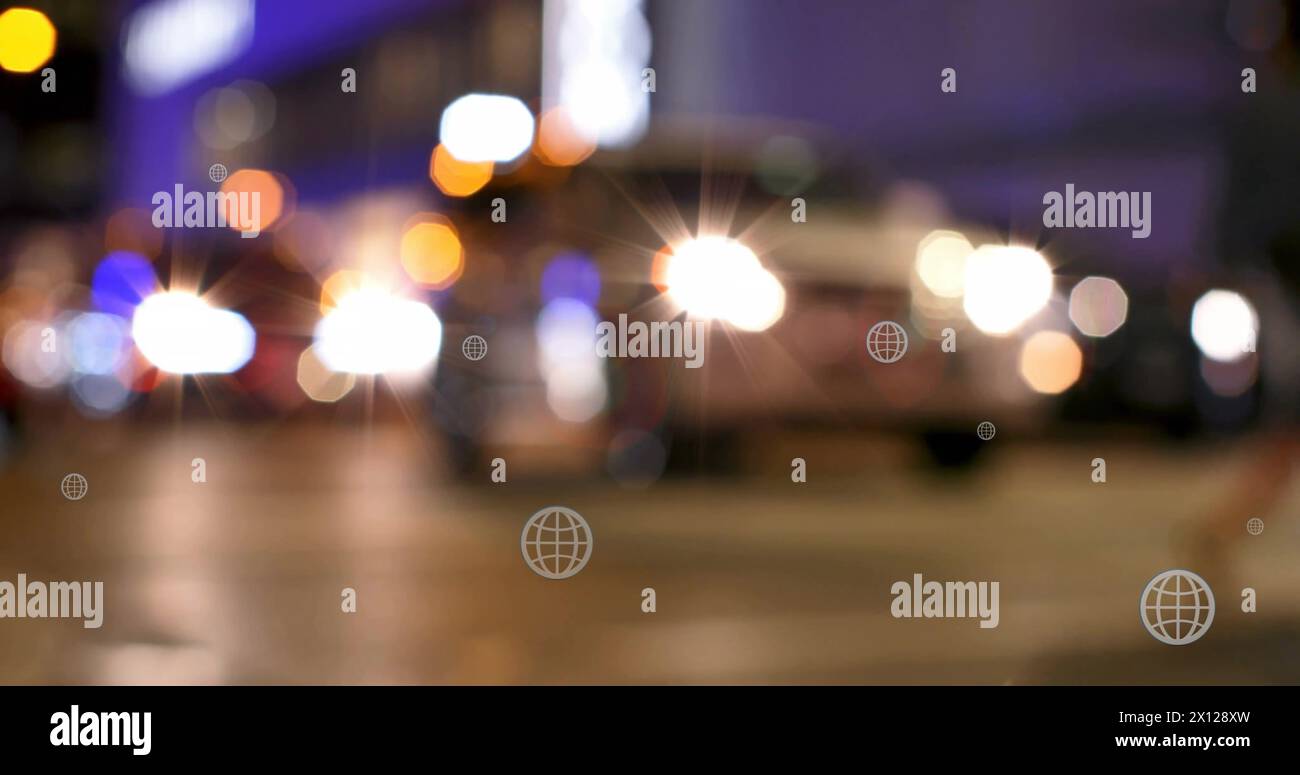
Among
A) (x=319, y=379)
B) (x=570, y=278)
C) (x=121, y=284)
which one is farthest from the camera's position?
(x=319, y=379)

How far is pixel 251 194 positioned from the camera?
14.3 feet

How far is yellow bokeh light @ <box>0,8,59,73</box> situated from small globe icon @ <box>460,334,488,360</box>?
325cm

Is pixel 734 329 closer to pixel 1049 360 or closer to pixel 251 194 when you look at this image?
pixel 1049 360

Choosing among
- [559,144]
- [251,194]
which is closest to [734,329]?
[559,144]

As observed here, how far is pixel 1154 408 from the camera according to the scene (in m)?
12.8

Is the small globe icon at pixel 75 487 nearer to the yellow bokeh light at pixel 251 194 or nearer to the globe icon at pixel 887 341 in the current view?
the yellow bokeh light at pixel 251 194

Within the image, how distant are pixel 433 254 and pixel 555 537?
9.02 feet

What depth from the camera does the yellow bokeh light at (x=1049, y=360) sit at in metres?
8.14

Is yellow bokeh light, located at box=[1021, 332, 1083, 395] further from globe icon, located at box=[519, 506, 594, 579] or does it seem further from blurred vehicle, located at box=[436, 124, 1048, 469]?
globe icon, located at box=[519, 506, 594, 579]

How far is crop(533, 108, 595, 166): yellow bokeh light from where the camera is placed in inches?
283

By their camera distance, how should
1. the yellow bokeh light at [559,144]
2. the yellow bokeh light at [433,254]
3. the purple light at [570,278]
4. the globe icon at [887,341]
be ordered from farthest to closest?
the globe icon at [887,341], the yellow bokeh light at [559,144], the yellow bokeh light at [433,254], the purple light at [570,278]

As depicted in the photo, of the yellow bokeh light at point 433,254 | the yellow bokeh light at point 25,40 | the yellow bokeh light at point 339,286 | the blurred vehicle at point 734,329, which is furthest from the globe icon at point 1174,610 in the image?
the yellow bokeh light at point 339,286

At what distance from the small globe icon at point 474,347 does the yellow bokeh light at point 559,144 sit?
98 cm

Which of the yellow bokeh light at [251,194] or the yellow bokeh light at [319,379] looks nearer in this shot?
the yellow bokeh light at [251,194]
